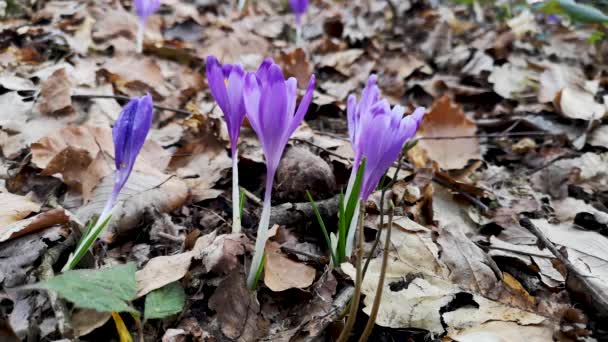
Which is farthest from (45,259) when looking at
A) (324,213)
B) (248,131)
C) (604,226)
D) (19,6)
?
(19,6)

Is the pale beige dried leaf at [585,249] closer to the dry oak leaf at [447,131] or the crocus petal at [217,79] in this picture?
the dry oak leaf at [447,131]

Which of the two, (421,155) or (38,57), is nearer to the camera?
(421,155)

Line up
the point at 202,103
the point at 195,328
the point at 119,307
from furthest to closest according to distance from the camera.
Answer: the point at 202,103
the point at 195,328
the point at 119,307

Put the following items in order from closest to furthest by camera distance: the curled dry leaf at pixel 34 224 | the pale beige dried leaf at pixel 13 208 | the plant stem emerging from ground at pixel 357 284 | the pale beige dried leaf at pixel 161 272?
the plant stem emerging from ground at pixel 357 284, the pale beige dried leaf at pixel 161 272, the curled dry leaf at pixel 34 224, the pale beige dried leaf at pixel 13 208

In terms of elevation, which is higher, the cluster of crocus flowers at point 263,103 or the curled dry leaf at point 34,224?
the cluster of crocus flowers at point 263,103

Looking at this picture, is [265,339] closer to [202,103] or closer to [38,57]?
[202,103]

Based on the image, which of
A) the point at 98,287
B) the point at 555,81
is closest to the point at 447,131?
the point at 555,81

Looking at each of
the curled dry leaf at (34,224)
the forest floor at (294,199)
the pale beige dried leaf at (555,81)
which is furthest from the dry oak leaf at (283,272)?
the pale beige dried leaf at (555,81)

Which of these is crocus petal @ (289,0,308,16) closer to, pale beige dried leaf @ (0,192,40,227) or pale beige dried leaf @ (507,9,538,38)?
pale beige dried leaf @ (507,9,538,38)
